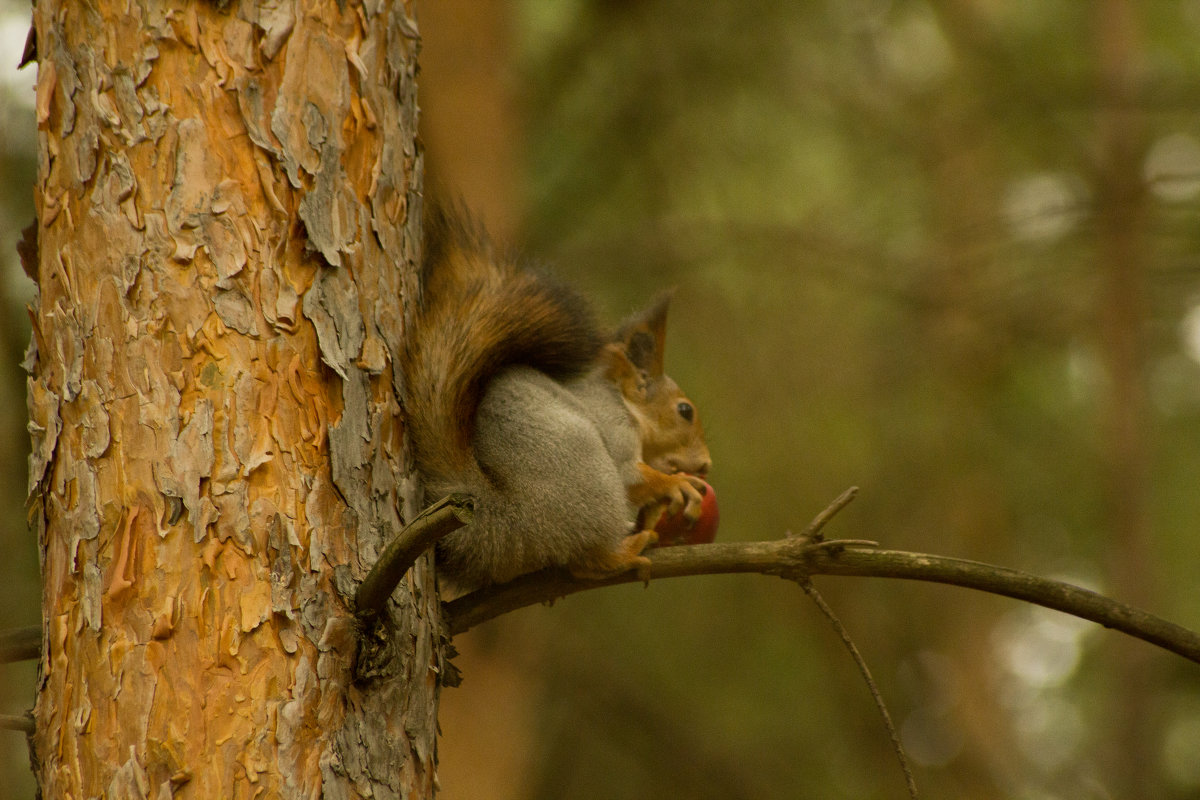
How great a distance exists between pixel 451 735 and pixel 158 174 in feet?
8.04

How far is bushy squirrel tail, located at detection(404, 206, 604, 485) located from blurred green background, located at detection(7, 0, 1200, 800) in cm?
158

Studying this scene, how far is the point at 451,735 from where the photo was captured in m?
3.33

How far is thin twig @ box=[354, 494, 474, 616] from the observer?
1015 mm

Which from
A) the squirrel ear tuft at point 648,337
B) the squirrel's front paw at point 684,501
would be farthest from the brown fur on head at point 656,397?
the squirrel's front paw at point 684,501

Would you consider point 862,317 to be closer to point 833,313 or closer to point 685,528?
point 833,313

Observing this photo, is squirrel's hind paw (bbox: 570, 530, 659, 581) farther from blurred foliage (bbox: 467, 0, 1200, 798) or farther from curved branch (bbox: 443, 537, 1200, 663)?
blurred foliage (bbox: 467, 0, 1200, 798)

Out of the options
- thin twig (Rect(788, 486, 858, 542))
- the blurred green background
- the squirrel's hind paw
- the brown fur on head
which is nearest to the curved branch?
thin twig (Rect(788, 486, 858, 542))

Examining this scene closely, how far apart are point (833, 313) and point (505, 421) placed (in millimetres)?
3000

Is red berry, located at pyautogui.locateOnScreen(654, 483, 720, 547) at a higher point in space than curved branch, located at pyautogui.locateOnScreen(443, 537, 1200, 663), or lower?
higher

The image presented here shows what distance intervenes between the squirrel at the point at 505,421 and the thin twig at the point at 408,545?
10.3 inches

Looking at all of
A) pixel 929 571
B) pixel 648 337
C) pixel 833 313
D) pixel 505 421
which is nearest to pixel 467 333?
pixel 505 421

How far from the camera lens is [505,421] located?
148 centimetres

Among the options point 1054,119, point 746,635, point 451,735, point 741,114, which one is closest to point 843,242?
point 741,114

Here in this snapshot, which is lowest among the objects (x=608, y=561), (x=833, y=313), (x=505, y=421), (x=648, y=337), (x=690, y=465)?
(x=608, y=561)
